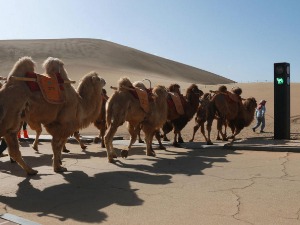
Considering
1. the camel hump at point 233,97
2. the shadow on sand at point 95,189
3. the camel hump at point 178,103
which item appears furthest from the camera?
the camel hump at point 233,97

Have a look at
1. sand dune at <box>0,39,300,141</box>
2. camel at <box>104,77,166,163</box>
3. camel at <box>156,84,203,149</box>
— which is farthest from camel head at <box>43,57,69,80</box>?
sand dune at <box>0,39,300,141</box>

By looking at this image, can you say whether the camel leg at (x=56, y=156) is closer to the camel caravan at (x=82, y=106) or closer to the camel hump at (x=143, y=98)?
the camel caravan at (x=82, y=106)

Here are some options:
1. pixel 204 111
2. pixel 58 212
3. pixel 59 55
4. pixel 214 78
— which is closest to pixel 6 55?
pixel 59 55

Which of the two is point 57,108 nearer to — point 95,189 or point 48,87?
point 48,87

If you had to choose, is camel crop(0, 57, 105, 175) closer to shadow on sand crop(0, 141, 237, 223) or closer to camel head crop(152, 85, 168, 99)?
shadow on sand crop(0, 141, 237, 223)

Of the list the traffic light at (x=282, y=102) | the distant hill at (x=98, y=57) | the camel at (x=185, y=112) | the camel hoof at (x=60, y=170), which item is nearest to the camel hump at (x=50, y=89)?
the camel hoof at (x=60, y=170)

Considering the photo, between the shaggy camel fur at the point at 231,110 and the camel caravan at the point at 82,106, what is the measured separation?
1.2 inches

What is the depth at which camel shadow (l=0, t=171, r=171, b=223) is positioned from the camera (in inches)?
199

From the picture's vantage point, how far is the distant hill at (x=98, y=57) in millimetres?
83688

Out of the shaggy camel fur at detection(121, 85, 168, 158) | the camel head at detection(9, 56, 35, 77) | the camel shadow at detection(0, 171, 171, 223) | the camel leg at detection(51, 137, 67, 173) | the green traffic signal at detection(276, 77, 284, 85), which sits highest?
the green traffic signal at detection(276, 77, 284, 85)

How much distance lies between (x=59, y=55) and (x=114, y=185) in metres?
87.6

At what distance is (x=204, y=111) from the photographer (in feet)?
41.7

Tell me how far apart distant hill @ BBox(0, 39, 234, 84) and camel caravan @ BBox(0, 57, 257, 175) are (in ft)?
198

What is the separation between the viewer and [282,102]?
13102 millimetres
